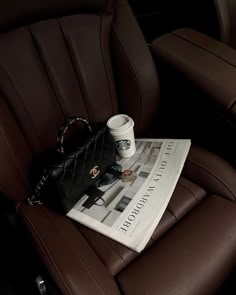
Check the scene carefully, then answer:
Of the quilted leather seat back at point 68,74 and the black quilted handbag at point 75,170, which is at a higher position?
the quilted leather seat back at point 68,74

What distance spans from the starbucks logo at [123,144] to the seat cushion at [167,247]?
19 cm

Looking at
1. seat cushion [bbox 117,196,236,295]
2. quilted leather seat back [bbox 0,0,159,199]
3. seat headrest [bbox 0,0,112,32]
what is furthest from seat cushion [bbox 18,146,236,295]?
seat headrest [bbox 0,0,112,32]

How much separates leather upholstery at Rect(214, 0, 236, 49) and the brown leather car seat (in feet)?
1.00

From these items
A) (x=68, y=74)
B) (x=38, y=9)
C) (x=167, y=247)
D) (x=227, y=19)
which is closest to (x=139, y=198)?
(x=167, y=247)

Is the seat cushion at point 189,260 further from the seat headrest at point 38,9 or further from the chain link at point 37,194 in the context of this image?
the seat headrest at point 38,9

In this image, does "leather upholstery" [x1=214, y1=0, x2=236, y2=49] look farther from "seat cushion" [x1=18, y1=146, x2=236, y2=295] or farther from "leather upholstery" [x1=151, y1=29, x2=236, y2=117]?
"seat cushion" [x1=18, y1=146, x2=236, y2=295]

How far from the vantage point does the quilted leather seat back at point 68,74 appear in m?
0.77

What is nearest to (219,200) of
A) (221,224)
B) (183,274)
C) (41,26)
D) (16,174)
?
(221,224)

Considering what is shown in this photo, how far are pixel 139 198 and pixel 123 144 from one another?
174 mm

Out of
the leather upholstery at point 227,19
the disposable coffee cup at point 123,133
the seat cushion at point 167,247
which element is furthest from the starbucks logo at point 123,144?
the leather upholstery at point 227,19

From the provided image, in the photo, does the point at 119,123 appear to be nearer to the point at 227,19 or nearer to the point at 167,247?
the point at 167,247

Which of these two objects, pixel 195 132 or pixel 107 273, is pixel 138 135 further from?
pixel 107 273

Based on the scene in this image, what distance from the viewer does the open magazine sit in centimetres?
73

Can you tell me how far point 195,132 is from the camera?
0.96 m
